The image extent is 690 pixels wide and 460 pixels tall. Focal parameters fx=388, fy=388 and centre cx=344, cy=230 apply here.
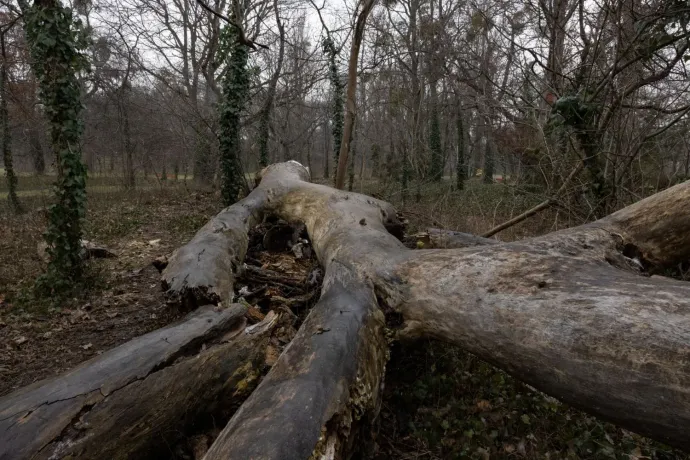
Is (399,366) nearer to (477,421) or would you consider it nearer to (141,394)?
(477,421)

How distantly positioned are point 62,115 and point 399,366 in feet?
14.8

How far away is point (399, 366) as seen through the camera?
3223 millimetres

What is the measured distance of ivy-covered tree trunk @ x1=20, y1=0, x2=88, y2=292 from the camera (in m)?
4.20

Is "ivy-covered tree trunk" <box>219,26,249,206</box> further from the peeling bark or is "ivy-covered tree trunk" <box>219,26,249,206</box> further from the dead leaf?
the dead leaf

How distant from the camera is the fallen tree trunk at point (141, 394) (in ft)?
5.64

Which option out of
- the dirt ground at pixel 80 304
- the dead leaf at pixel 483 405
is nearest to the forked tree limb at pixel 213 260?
the dirt ground at pixel 80 304

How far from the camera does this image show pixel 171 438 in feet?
7.07

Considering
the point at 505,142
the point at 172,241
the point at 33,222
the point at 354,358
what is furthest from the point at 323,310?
the point at 505,142

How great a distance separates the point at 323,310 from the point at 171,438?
1.11 meters

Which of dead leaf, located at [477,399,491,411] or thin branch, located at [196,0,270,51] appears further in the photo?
thin branch, located at [196,0,270,51]

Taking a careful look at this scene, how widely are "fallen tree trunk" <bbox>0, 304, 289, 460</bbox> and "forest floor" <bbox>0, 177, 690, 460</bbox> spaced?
1.13 feet

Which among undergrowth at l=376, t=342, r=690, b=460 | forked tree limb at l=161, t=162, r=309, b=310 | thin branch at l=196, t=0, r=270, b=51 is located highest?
thin branch at l=196, t=0, r=270, b=51

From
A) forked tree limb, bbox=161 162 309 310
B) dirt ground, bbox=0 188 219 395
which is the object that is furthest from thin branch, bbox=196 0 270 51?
dirt ground, bbox=0 188 219 395

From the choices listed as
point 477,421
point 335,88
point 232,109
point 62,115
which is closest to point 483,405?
point 477,421
